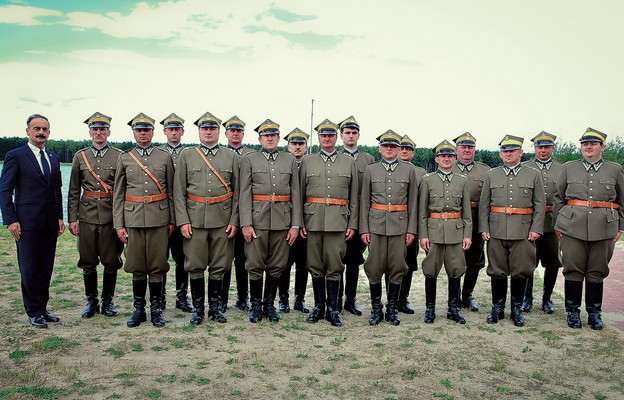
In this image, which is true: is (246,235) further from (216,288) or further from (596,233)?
(596,233)

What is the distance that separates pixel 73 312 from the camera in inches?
248

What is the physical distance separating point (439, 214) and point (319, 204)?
4.77 feet

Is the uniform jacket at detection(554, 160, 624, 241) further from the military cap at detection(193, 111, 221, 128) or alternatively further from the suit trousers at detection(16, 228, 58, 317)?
the suit trousers at detection(16, 228, 58, 317)

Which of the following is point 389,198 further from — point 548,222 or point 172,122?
point 172,122

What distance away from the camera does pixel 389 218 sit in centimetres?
591

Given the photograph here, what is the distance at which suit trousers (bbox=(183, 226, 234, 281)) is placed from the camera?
227 inches

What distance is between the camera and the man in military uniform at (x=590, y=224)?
5.98 m

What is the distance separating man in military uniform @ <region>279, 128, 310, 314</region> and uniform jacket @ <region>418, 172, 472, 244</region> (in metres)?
1.57

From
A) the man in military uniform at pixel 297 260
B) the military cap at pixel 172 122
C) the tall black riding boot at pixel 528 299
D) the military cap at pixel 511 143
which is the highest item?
the military cap at pixel 172 122

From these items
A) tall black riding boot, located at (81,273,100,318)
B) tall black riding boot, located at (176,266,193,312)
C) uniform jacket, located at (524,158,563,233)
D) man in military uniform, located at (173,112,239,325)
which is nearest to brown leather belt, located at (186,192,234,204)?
man in military uniform, located at (173,112,239,325)

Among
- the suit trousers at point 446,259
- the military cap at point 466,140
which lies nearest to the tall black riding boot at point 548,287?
the suit trousers at point 446,259

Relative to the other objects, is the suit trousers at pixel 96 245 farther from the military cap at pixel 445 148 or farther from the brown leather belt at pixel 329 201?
the military cap at pixel 445 148

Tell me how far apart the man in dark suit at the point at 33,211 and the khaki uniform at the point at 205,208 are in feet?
4.88

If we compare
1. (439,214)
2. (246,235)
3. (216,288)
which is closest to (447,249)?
(439,214)
